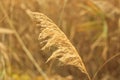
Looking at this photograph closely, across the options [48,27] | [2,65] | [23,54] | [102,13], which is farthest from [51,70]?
[48,27]

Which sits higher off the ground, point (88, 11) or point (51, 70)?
point (88, 11)

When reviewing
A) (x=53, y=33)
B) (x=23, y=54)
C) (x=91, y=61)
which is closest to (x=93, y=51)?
(x=91, y=61)

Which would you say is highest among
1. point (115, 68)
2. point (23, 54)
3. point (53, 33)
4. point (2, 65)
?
point (53, 33)

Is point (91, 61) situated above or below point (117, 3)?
below

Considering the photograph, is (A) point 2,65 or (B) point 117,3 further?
(B) point 117,3

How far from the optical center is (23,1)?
9.61 ft

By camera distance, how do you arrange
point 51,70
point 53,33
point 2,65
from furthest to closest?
point 51,70 < point 2,65 < point 53,33

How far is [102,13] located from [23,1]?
541 millimetres

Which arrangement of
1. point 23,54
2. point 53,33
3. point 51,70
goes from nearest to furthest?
point 53,33, point 51,70, point 23,54

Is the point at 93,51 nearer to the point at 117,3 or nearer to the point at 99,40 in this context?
the point at 99,40

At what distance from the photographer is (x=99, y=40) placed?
2822 millimetres

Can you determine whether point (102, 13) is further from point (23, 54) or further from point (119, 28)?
point (23, 54)

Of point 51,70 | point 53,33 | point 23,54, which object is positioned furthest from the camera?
point 23,54

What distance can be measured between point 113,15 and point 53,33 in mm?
1685
